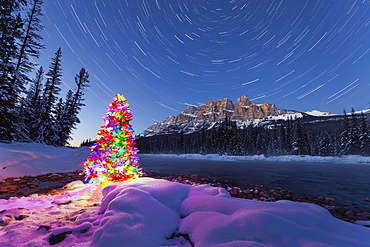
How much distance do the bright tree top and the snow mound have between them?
465cm

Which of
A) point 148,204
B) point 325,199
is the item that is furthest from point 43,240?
point 325,199

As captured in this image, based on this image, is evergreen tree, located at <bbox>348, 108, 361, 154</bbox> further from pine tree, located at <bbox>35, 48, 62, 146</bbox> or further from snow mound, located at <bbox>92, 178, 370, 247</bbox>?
pine tree, located at <bbox>35, 48, 62, 146</bbox>

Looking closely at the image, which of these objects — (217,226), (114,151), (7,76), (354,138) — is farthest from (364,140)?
(7,76)

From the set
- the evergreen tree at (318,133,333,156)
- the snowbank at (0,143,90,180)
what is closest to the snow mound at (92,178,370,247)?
the snowbank at (0,143,90,180)

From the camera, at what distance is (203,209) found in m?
2.98

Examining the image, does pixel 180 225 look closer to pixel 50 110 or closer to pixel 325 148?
pixel 50 110

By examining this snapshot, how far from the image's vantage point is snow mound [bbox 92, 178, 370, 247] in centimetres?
209

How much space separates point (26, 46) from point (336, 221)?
2518 centimetres

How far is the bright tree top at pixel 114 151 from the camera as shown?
7262 mm

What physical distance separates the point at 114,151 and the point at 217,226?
6.55 m

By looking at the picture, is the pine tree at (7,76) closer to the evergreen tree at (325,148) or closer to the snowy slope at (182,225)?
the snowy slope at (182,225)

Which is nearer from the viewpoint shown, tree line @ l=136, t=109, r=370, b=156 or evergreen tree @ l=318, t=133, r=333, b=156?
tree line @ l=136, t=109, r=370, b=156

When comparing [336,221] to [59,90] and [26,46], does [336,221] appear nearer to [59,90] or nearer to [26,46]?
[26,46]

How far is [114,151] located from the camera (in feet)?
24.4
